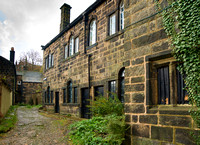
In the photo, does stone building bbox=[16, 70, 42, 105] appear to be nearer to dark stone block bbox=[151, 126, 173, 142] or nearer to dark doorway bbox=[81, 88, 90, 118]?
dark doorway bbox=[81, 88, 90, 118]

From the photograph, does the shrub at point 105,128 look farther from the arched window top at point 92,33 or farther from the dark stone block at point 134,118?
the arched window top at point 92,33

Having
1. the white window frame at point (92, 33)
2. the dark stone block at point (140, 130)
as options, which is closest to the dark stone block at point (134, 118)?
the dark stone block at point (140, 130)

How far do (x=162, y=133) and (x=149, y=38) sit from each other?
2092 millimetres

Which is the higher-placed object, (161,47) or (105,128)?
(161,47)

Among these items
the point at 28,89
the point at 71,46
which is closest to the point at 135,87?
the point at 71,46

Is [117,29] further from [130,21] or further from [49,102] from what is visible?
[49,102]

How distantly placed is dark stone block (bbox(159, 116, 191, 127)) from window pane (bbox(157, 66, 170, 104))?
1.27 feet

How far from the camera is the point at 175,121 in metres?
3.60

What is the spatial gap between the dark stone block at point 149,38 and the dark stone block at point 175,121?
1682 mm

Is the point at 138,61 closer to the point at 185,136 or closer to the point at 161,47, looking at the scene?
the point at 161,47

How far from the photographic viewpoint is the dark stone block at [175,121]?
342cm

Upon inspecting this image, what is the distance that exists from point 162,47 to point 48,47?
17416 mm

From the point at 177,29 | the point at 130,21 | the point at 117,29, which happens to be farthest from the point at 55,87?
the point at 177,29

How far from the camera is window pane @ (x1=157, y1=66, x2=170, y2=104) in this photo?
4021 millimetres
